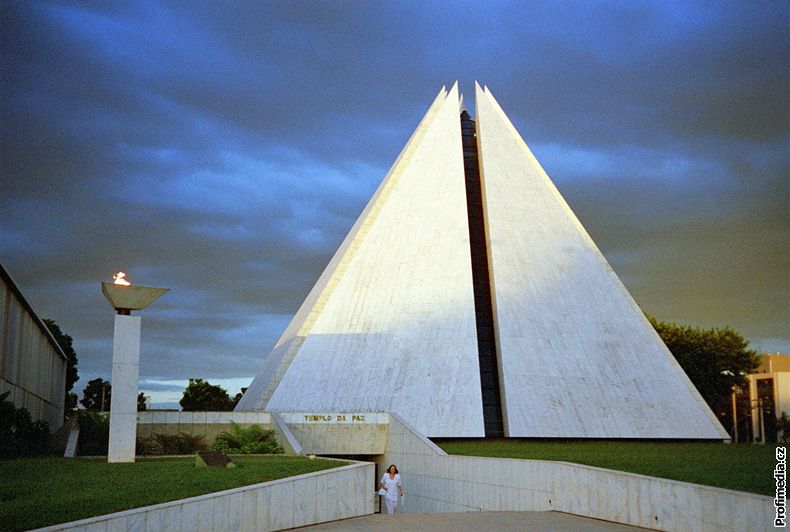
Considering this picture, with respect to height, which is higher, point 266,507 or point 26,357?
point 26,357

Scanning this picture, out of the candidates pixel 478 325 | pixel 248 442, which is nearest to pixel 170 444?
pixel 248 442

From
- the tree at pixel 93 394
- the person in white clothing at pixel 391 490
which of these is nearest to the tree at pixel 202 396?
the tree at pixel 93 394

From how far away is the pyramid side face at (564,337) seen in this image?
67.7ft

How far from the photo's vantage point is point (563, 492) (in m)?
12.1

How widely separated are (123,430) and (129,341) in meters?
1.60

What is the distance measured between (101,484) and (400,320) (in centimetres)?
1295

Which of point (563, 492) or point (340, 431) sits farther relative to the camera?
point (340, 431)

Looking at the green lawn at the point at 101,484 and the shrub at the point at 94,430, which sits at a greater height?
the shrub at the point at 94,430

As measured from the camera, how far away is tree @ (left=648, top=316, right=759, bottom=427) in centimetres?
3788

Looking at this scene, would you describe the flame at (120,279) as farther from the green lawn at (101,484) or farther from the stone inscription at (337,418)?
the stone inscription at (337,418)

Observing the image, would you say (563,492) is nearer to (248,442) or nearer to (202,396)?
(248,442)

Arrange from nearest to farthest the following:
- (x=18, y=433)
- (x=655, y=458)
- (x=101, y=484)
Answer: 1. (x=101, y=484)
2. (x=655, y=458)
3. (x=18, y=433)

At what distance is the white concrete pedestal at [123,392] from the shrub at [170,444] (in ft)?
13.1

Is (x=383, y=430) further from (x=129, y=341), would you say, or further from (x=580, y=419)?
(x=129, y=341)
